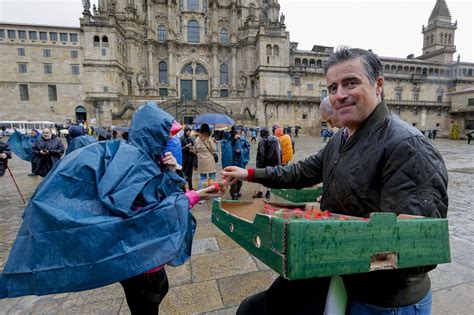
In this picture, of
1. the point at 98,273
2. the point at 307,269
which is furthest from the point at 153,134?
the point at 307,269

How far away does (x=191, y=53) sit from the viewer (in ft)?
144

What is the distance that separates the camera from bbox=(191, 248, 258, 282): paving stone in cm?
319

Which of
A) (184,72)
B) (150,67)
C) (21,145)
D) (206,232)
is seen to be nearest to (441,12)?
(184,72)

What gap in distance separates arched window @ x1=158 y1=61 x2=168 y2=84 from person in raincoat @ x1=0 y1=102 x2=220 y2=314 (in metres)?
45.0

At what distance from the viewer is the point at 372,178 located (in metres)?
1.15

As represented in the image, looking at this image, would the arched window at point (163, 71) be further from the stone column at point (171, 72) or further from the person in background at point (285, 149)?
the person in background at point (285, 149)

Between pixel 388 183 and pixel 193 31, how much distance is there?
49086 millimetres

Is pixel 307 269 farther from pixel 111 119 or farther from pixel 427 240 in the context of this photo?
pixel 111 119

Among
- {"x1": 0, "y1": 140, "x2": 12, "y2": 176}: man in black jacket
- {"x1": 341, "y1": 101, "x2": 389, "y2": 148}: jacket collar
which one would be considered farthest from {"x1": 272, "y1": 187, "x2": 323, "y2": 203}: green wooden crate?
{"x1": 0, "y1": 140, "x2": 12, "y2": 176}: man in black jacket

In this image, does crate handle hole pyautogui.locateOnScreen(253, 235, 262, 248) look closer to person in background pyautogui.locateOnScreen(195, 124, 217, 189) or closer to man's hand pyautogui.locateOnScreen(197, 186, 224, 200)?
man's hand pyautogui.locateOnScreen(197, 186, 224, 200)

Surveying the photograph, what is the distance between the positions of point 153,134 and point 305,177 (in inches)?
43.0

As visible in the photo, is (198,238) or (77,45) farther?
(77,45)

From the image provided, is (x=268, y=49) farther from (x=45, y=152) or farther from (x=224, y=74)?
(x=45, y=152)

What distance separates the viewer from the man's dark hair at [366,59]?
1274mm
